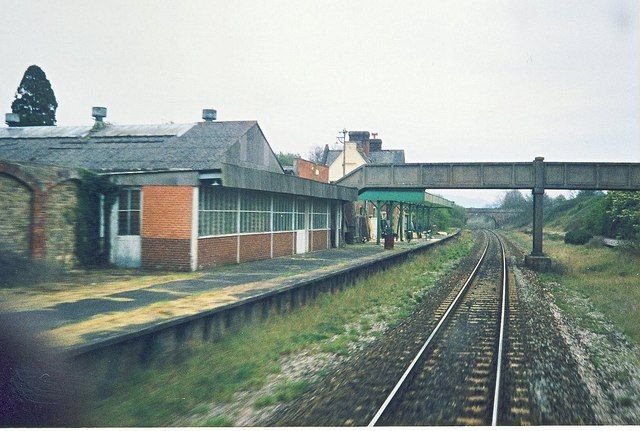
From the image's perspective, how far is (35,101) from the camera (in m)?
31.9

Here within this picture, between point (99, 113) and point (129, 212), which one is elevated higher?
point (99, 113)

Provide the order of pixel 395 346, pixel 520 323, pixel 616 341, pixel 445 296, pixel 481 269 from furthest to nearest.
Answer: pixel 481 269 → pixel 445 296 → pixel 520 323 → pixel 616 341 → pixel 395 346

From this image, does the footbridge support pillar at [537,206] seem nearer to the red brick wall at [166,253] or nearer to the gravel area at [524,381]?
the gravel area at [524,381]

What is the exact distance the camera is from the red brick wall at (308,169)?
33294mm

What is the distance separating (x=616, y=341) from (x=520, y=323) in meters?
2.04

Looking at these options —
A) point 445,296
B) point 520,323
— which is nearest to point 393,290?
point 445,296

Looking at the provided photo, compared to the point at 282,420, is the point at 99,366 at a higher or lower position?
higher

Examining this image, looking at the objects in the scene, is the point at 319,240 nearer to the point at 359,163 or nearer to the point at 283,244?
the point at 283,244

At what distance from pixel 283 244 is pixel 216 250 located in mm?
5802

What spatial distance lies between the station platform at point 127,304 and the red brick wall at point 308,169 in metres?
19.6

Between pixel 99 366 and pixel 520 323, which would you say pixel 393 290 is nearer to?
pixel 520 323

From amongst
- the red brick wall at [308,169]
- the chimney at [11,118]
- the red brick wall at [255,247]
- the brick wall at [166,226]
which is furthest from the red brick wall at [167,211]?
the red brick wall at [308,169]

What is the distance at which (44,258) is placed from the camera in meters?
13.2

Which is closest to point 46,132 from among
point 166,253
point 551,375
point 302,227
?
point 302,227
